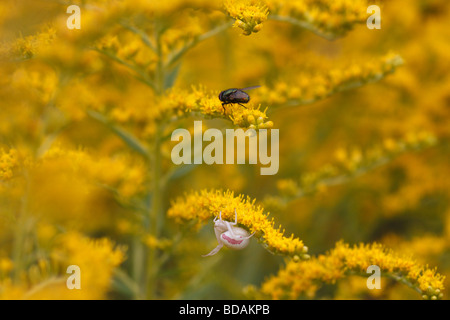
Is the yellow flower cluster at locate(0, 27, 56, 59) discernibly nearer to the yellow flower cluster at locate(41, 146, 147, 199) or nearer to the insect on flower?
the yellow flower cluster at locate(41, 146, 147, 199)

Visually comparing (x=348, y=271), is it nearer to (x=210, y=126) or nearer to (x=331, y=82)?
(x=331, y=82)

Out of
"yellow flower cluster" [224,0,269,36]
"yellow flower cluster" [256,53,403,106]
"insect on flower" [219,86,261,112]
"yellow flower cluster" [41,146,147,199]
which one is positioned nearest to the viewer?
"yellow flower cluster" [224,0,269,36]

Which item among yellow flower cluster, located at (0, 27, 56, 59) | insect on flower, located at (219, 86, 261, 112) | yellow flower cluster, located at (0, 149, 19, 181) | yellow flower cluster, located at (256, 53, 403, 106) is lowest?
yellow flower cluster, located at (0, 149, 19, 181)

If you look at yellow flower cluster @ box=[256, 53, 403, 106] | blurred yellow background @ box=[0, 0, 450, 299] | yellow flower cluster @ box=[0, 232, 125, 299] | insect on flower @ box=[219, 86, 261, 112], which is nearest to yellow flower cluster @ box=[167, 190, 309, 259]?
blurred yellow background @ box=[0, 0, 450, 299]

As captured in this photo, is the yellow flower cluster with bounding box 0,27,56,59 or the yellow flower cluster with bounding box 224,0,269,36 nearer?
the yellow flower cluster with bounding box 224,0,269,36

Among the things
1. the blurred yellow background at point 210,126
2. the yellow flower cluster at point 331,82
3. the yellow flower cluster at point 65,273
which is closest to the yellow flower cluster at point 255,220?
the blurred yellow background at point 210,126

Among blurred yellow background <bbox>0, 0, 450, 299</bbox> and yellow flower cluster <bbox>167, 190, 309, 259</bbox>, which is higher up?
blurred yellow background <bbox>0, 0, 450, 299</bbox>

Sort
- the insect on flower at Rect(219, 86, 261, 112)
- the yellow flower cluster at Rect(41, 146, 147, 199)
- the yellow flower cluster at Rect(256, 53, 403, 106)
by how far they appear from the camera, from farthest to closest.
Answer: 1. the yellow flower cluster at Rect(256, 53, 403, 106)
2. the yellow flower cluster at Rect(41, 146, 147, 199)
3. the insect on flower at Rect(219, 86, 261, 112)
